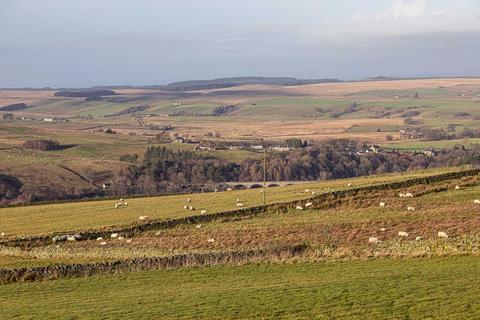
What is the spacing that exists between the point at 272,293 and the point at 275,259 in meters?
7.79

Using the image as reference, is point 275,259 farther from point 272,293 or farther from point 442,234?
point 442,234

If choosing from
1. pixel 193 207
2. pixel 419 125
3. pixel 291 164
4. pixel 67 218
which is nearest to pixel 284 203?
pixel 193 207

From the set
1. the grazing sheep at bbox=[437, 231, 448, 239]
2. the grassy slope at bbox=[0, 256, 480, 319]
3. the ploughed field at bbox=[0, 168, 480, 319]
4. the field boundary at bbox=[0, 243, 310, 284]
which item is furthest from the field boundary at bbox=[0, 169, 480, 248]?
the grassy slope at bbox=[0, 256, 480, 319]

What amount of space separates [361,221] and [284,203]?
8.91 m

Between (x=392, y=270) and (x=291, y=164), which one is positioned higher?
(x=392, y=270)

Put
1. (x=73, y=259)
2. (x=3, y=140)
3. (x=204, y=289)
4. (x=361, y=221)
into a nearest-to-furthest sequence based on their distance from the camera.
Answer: (x=204, y=289) → (x=73, y=259) → (x=361, y=221) → (x=3, y=140)

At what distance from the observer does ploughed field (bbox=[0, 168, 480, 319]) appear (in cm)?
2059

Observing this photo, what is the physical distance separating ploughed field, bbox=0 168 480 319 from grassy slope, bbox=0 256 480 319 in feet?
0.15

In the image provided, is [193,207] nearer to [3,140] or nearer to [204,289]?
[204,289]

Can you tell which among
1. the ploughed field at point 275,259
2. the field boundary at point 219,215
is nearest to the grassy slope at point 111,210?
the ploughed field at point 275,259

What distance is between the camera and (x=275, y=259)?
30234mm

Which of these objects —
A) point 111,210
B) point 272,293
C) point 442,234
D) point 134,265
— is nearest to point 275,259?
point 134,265

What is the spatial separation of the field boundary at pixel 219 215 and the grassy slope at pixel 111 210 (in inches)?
69.4

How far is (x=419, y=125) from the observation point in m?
181
